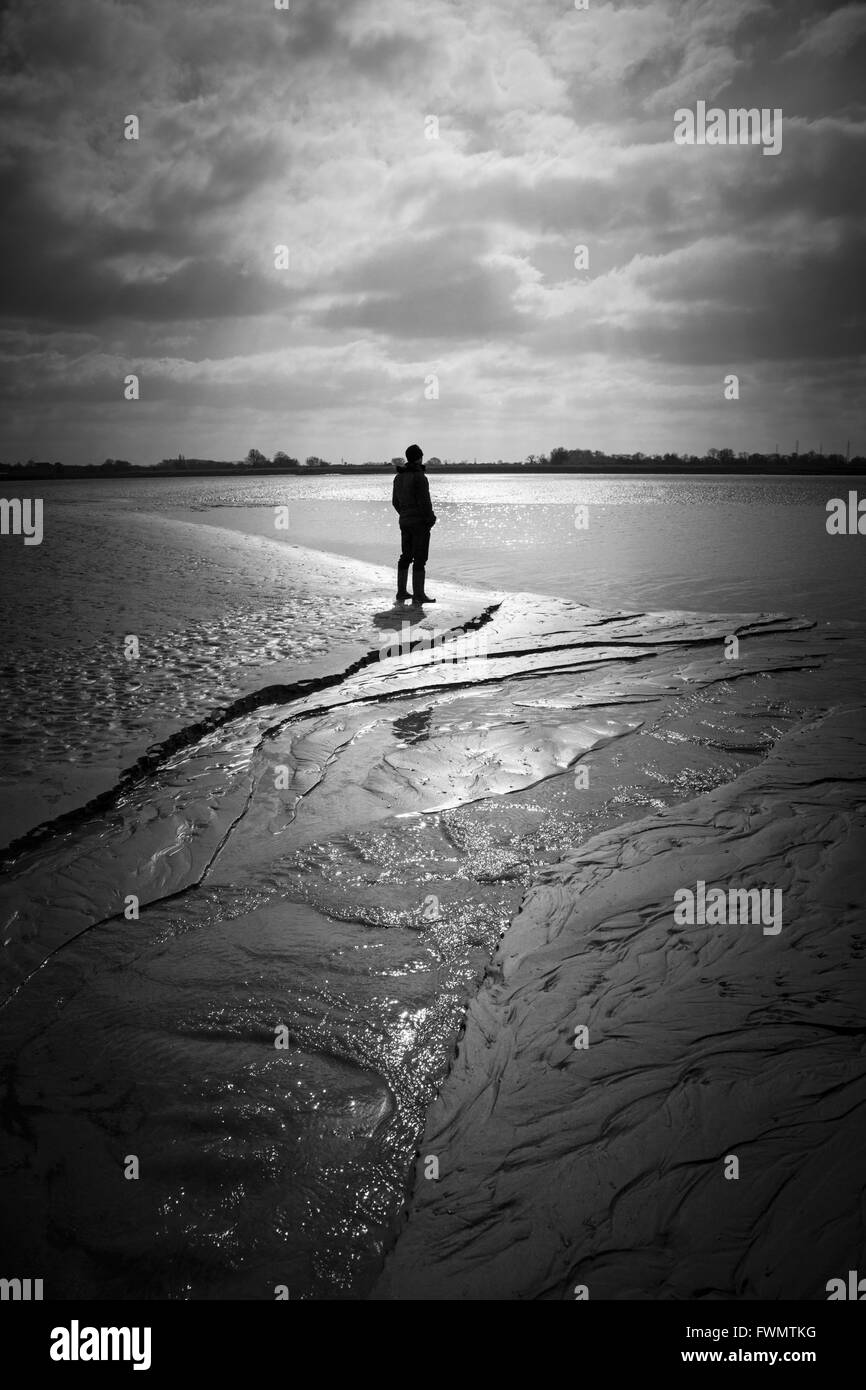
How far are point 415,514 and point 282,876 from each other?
23.9ft

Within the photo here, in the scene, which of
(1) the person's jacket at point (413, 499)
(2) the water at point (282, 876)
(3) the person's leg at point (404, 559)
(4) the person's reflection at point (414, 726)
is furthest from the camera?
(3) the person's leg at point (404, 559)

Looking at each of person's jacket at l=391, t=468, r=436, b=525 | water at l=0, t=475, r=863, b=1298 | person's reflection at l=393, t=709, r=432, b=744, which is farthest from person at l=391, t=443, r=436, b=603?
person's reflection at l=393, t=709, r=432, b=744

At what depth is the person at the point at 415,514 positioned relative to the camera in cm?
986

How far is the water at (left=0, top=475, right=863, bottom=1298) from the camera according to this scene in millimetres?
1892

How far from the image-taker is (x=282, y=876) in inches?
133

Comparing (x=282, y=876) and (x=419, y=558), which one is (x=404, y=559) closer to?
(x=419, y=558)

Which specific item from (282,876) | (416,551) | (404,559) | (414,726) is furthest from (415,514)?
(282,876)

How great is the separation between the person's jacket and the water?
1549 mm

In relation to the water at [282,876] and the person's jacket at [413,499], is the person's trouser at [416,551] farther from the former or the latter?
the water at [282,876]

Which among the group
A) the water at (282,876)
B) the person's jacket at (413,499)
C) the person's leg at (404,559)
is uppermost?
the person's jacket at (413,499)

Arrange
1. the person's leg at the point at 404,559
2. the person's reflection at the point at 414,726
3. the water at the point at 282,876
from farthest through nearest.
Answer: the person's leg at the point at 404,559 < the person's reflection at the point at 414,726 < the water at the point at 282,876

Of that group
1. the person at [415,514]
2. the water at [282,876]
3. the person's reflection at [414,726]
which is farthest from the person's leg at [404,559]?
the person's reflection at [414,726]
